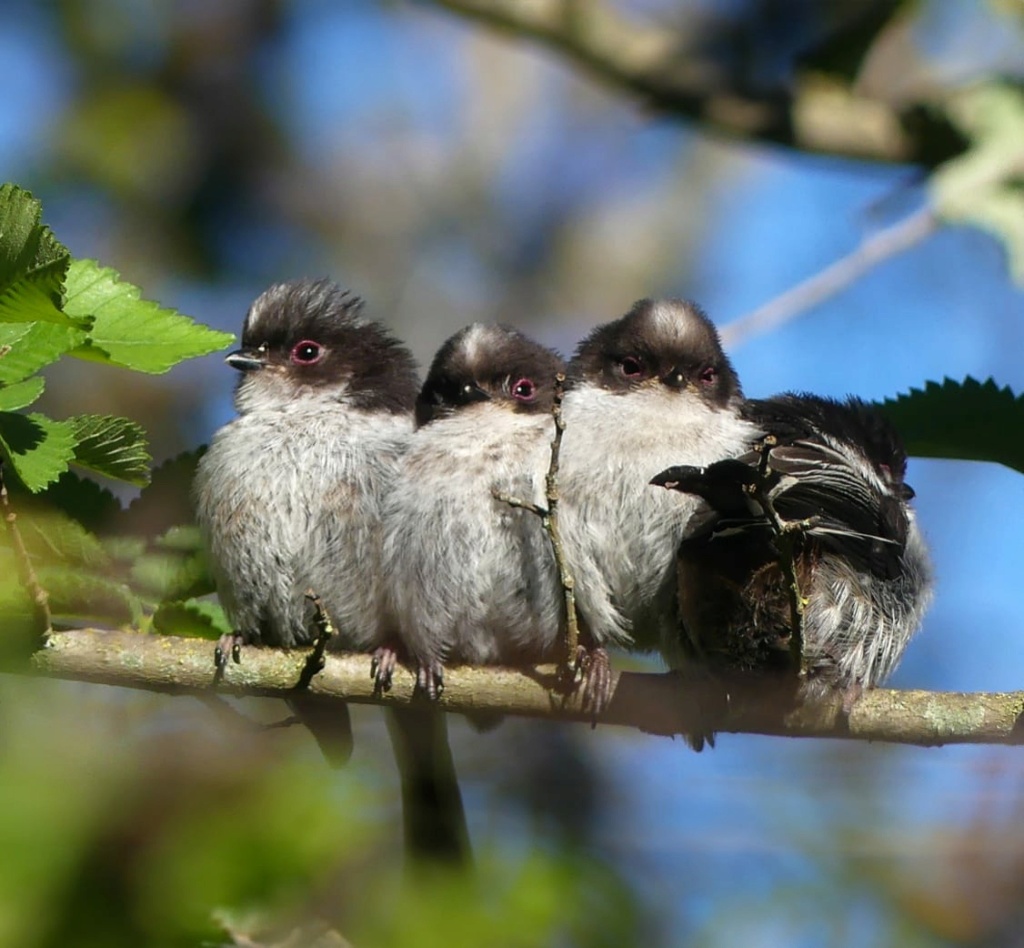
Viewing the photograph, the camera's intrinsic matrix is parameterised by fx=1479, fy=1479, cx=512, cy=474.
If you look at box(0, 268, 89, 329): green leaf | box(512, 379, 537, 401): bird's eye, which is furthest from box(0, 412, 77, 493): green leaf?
box(512, 379, 537, 401): bird's eye

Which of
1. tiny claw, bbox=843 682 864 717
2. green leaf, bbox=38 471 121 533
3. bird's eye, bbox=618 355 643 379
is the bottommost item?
tiny claw, bbox=843 682 864 717

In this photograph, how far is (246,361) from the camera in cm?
575

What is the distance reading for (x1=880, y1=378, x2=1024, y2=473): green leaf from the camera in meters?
4.45

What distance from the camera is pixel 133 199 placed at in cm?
1448

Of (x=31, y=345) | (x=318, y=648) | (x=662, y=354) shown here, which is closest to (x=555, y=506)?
(x=318, y=648)

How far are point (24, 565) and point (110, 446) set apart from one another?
0.39 m

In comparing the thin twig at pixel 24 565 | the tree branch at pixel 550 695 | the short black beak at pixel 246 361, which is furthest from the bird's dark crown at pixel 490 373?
the thin twig at pixel 24 565

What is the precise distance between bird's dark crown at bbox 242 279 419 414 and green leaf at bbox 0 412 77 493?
1968mm

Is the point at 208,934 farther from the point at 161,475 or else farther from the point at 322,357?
the point at 322,357

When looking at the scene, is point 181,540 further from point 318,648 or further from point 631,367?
point 631,367

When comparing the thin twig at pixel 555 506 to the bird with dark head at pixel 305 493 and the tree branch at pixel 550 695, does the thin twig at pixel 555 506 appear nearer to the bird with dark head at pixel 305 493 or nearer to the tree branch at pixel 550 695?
the tree branch at pixel 550 695

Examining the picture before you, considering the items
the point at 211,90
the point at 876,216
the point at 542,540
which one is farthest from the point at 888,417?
the point at 211,90

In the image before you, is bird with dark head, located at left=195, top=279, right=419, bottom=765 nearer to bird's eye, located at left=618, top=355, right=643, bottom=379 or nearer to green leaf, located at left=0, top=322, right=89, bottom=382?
bird's eye, located at left=618, top=355, right=643, bottom=379

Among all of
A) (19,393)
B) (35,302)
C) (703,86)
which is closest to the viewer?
(19,393)
